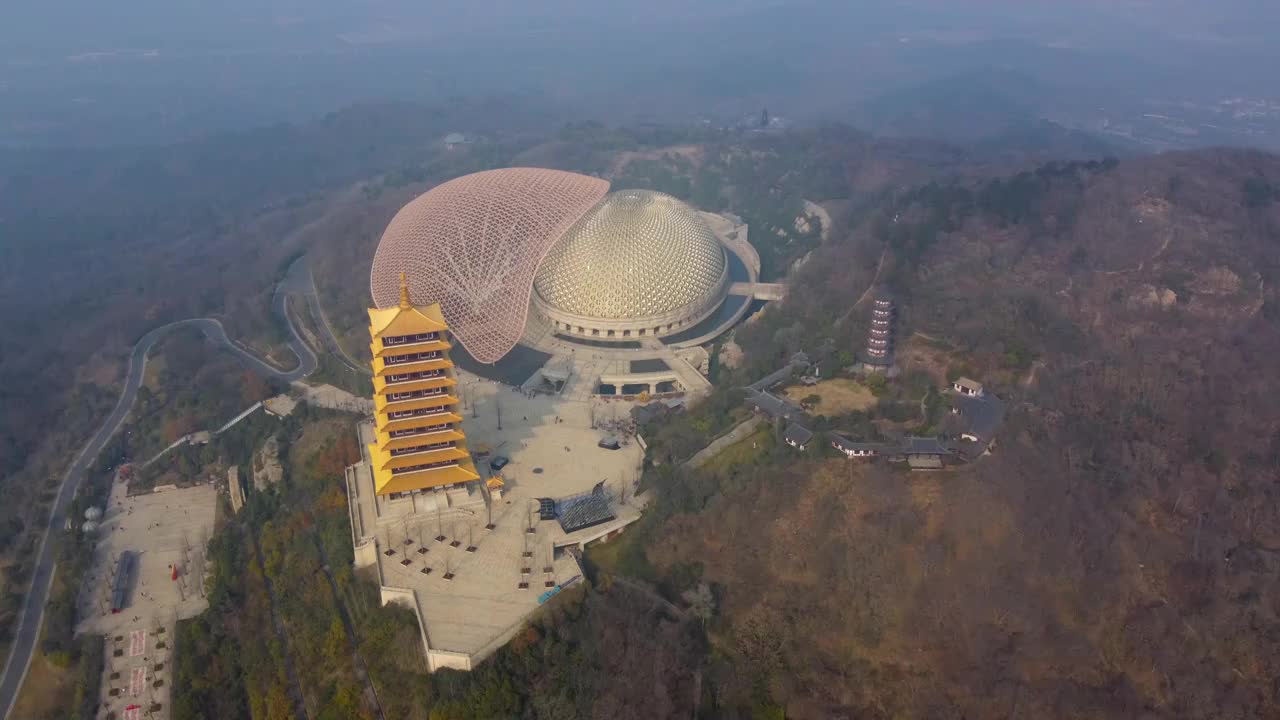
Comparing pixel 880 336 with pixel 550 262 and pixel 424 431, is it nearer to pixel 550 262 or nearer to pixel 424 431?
pixel 550 262

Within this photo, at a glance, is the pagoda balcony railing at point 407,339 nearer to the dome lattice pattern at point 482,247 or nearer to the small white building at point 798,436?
the dome lattice pattern at point 482,247

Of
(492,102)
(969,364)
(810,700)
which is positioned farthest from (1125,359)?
(492,102)

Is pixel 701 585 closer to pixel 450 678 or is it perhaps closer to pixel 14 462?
pixel 450 678

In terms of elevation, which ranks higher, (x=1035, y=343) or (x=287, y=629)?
(x=1035, y=343)

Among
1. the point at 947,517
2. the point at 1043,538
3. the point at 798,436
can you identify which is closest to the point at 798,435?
the point at 798,436

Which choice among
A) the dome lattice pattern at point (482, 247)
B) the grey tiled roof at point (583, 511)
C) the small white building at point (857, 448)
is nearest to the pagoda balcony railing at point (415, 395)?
the grey tiled roof at point (583, 511)

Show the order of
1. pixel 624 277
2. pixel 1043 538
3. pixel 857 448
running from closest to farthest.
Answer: pixel 1043 538
pixel 857 448
pixel 624 277

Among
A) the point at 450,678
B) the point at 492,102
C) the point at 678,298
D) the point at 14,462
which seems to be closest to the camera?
the point at 450,678
